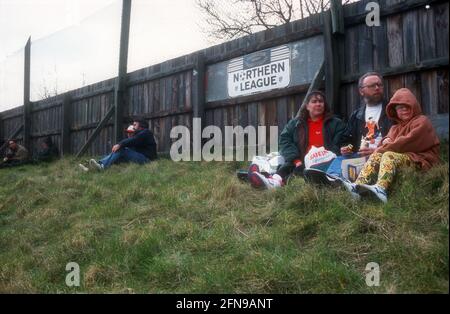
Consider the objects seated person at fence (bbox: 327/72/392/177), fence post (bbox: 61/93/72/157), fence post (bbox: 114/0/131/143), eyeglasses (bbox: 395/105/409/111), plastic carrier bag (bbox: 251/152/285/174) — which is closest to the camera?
eyeglasses (bbox: 395/105/409/111)

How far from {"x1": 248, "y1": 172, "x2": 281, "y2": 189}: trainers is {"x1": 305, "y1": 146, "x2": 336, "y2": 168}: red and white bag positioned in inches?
15.4

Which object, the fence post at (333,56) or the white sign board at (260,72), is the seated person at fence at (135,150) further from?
the fence post at (333,56)

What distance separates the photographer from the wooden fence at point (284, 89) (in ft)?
14.8

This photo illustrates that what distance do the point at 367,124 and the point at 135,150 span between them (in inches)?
169

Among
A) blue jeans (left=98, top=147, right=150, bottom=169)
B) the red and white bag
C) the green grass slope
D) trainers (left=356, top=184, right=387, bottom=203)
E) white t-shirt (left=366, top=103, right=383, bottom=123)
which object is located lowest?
the green grass slope

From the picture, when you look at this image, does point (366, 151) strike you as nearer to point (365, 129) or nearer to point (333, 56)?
point (365, 129)

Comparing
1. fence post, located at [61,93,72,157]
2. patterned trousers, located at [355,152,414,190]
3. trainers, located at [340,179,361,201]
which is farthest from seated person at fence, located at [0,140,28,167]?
patterned trousers, located at [355,152,414,190]

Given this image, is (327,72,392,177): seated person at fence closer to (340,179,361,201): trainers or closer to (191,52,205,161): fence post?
(340,179,361,201): trainers

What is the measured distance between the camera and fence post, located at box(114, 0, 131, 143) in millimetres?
8906

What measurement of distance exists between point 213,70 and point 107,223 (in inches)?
158

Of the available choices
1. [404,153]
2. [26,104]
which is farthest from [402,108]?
[26,104]

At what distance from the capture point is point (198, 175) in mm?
5434

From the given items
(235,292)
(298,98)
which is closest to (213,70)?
(298,98)

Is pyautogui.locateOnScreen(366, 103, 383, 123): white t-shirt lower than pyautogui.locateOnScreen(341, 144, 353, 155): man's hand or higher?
higher
